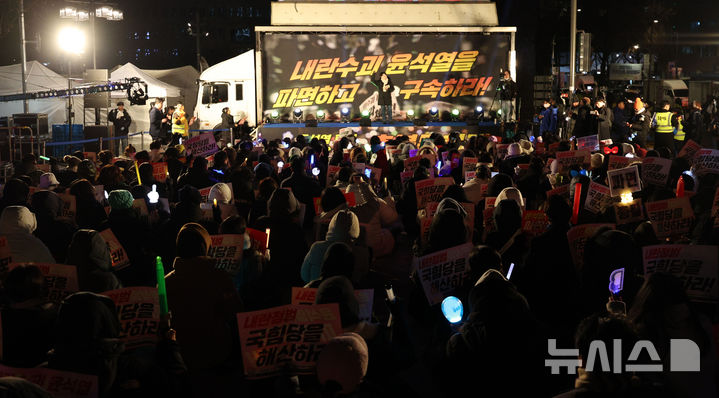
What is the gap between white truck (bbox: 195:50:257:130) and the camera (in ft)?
131

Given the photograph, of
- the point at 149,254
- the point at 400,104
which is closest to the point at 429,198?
the point at 149,254

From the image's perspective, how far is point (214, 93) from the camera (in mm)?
39594

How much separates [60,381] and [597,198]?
25.3 ft

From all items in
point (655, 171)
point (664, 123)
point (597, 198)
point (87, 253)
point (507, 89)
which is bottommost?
point (87, 253)

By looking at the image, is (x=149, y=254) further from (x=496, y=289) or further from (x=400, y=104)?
(x=400, y=104)

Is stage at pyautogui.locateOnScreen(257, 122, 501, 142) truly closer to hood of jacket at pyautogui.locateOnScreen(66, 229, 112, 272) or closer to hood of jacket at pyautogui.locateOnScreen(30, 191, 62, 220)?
hood of jacket at pyautogui.locateOnScreen(30, 191, 62, 220)

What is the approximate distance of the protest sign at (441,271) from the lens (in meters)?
6.97

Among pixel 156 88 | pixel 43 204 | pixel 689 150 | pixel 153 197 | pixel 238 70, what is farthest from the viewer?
pixel 156 88

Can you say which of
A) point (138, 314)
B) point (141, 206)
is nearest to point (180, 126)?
point (141, 206)

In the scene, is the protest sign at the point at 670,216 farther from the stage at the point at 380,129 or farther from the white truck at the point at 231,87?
the white truck at the point at 231,87

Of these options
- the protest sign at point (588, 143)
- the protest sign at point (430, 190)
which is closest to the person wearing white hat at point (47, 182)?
the protest sign at point (430, 190)

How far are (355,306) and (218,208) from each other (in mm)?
6029

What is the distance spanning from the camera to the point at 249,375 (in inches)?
194

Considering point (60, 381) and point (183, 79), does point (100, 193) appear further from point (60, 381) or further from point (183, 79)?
point (183, 79)
